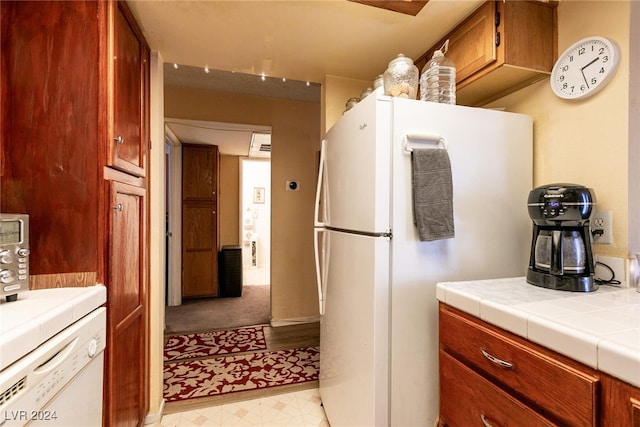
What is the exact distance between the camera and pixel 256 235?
5902 millimetres

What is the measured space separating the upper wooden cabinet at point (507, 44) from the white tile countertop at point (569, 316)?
0.97 m

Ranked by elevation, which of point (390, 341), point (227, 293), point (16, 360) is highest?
point (16, 360)

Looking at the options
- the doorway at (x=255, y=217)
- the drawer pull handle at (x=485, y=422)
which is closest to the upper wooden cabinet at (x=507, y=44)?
the drawer pull handle at (x=485, y=422)

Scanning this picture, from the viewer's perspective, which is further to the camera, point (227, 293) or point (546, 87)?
point (227, 293)

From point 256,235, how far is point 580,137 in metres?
5.27

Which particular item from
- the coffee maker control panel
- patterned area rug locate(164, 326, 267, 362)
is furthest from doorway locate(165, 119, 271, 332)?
the coffee maker control panel

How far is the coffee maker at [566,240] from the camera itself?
41.0 inches

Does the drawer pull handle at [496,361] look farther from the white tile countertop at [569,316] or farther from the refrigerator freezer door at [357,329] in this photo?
the refrigerator freezer door at [357,329]

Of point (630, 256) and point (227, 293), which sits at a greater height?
point (630, 256)

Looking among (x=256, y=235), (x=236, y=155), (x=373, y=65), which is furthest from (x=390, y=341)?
(x=256, y=235)

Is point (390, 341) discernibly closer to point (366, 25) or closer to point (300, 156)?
point (366, 25)

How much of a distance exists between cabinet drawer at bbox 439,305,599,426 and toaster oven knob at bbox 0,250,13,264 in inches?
57.8

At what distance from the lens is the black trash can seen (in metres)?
4.22

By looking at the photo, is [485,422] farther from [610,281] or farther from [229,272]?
[229,272]
